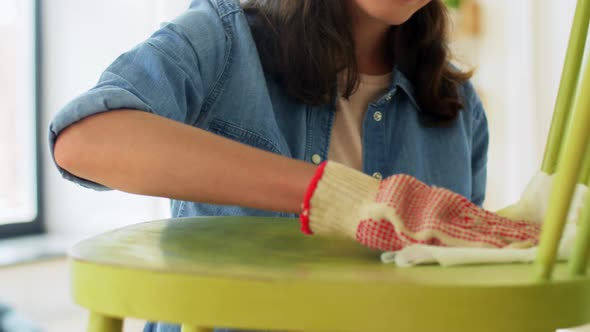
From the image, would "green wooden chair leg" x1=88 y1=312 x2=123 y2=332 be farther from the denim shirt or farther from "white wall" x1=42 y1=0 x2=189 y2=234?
"white wall" x1=42 y1=0 x2=189 y2=234

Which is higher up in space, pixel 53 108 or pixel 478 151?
pixel 478 151

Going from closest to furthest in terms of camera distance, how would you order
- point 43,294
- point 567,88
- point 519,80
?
point 567,88 → point 43,294 → point 519,80

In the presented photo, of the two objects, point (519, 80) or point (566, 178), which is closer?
point (566, 178)

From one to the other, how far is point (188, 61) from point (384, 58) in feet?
1.30

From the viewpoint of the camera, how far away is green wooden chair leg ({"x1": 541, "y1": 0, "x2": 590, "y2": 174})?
0.68 meters

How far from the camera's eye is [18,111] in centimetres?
194

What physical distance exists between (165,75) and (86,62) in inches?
Result: 51.3

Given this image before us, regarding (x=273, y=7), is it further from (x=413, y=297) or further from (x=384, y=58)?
(x=413, y=297)

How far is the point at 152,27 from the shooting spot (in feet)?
6.20

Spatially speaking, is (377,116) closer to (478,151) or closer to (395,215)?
(478,151)

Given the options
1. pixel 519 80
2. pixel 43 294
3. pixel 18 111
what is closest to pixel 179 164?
pixel 43 294

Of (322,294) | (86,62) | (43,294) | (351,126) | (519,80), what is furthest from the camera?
(519,80)

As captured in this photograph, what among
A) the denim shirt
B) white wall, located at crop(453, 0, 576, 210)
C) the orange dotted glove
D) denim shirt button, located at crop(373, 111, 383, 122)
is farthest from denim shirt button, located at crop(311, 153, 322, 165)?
white wall, located at crop(453, 0, 576, 210)

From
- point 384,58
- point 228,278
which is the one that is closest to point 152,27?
point 384,58
